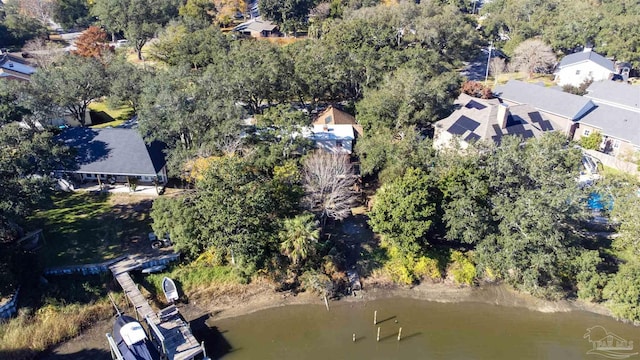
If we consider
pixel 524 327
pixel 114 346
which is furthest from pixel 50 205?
pixel 524 327

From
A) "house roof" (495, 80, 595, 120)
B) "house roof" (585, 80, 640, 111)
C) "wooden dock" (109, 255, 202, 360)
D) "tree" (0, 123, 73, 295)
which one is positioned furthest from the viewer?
"house roof" (585, 80, 640, 111)

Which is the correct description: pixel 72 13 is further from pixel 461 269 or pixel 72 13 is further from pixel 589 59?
pixel 589 59

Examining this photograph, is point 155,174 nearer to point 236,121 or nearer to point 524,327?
point 236,121

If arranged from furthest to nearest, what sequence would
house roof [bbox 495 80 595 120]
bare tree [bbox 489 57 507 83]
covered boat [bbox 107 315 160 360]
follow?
bare tree [bbox 489 57 507 83] → house roof [bbox 495 80 595 120] → covered boat [bbox 107 315 160 360]

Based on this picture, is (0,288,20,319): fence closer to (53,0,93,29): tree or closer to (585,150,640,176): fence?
(585,150,640,176): fence

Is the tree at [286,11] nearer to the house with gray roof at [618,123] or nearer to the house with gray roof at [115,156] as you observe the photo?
the house with gray roof at [115,156]

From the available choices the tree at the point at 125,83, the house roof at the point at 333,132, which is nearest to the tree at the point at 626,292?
the house roof at the point at 333,132

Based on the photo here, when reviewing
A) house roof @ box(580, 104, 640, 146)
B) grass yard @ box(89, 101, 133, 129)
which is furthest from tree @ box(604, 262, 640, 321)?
grass yard @ box(89, 101, 133, 129)

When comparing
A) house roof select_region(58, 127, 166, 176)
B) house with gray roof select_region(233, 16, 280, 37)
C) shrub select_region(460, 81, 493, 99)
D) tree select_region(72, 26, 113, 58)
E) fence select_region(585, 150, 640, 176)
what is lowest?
fence select_region(585, 150, 640, 176)
